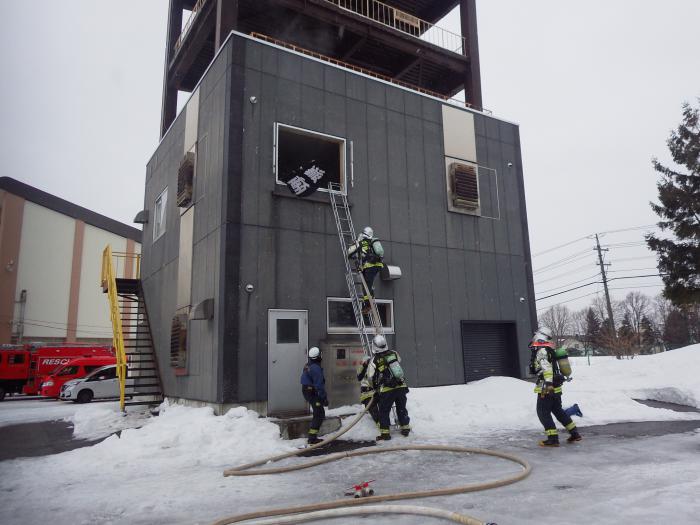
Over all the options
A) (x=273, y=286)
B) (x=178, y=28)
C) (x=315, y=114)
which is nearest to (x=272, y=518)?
(x=273, y=286)

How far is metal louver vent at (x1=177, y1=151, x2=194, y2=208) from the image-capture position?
1395 centimetres

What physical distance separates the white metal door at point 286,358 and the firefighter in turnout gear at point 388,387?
2.27 metres

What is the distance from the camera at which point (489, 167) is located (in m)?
16.2

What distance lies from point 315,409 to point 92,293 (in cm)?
3486

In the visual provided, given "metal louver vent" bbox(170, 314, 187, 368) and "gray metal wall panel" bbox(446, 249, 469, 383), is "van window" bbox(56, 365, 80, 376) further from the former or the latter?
"gray metal wall panel" bbox(446, 249, 469, 383)

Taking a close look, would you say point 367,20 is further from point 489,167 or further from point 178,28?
point 178,28

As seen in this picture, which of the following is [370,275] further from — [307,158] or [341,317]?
[307,158]

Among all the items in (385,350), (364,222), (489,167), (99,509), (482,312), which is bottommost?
(99,509)

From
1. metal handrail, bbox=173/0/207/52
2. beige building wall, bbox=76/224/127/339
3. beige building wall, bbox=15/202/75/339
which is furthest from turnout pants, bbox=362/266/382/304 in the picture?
beige building wall, bbox=76/224/127/339

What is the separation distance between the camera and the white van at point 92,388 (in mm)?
21828

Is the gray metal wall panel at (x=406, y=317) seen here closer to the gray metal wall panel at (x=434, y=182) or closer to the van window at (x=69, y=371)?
the gray metal wall panel at (x=434, y=182)

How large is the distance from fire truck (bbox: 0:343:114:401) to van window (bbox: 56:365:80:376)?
8.04 feet

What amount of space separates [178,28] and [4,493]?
18.3 meters

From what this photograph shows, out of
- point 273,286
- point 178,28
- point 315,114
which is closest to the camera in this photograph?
point 273,286
